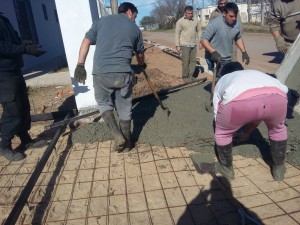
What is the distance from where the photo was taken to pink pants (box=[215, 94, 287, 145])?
2.37 metres

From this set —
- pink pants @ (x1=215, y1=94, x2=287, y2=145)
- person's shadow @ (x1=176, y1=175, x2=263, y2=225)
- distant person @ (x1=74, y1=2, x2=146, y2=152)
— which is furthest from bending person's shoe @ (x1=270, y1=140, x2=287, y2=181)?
distant person @ (x1=74, y1=2, x2=146, y2=152)

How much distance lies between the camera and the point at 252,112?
2406 millimetres

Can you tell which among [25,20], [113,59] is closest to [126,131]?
[113,59]

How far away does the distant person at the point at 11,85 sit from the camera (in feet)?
11.3

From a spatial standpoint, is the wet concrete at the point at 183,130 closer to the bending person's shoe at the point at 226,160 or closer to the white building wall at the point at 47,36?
the bending person's shoe at the point at 226,160

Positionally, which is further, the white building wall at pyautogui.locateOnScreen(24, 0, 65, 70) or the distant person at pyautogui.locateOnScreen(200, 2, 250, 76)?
the white building wall at pyautogui.locateOnScreen(24, 0, 65, 70)

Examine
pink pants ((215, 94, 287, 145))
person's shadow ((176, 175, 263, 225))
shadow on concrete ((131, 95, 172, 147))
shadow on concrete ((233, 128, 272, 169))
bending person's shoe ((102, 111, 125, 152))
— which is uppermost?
A: pink pants ((215, 94, 287, 145))

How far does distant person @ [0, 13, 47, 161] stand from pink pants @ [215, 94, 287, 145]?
2.35m

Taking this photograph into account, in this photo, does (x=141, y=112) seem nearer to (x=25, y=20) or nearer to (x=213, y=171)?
(x=213, y=171)

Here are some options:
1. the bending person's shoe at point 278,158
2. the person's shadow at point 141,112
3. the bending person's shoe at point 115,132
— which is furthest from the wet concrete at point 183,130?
the bending person's shoe at point 115,132

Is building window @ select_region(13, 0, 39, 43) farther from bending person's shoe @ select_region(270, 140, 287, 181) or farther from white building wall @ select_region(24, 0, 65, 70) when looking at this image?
bending person's shoe @ select_region(270, 140, 287, 181)

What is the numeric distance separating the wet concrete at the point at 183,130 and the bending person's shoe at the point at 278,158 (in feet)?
1.21

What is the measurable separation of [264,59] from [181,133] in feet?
24.2

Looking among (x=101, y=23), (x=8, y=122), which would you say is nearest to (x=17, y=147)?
(x=8, y=122)
